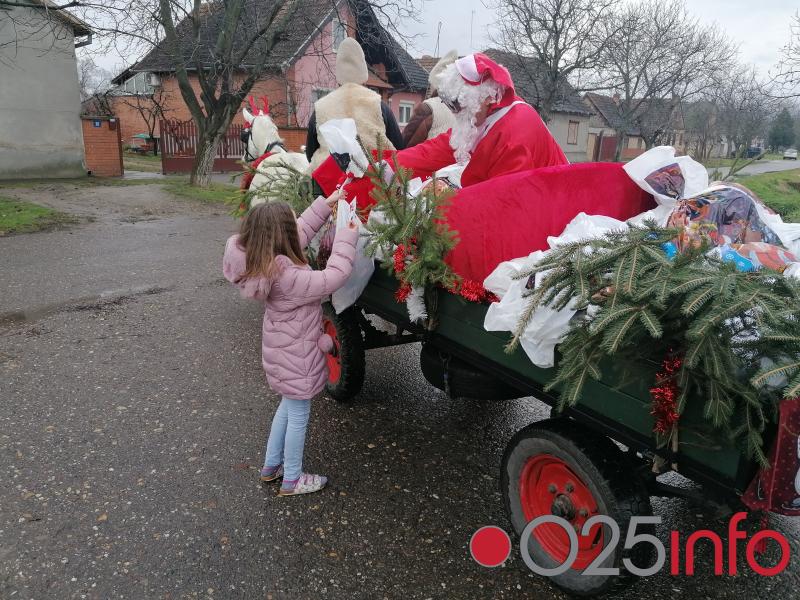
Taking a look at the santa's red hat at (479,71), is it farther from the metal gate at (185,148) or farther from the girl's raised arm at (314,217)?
the metal gate at (185,148)

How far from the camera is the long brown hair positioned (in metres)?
2.75

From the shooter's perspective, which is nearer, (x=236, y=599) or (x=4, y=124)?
(x=236, y=599)

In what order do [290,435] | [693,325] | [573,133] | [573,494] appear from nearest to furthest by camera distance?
1. [693,325]
2. [573,494]
3. [290,435]
4. [573,133]

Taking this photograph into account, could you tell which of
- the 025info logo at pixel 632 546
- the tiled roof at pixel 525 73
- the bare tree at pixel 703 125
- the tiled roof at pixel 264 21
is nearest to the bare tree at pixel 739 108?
the bare tree at pixel 703 125

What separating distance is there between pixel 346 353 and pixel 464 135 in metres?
1.51

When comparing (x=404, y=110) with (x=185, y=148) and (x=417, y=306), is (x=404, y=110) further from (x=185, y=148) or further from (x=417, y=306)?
(x=417, y=306)

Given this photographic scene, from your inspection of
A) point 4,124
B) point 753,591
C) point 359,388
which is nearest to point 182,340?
point 359,388

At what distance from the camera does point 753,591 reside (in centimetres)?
253

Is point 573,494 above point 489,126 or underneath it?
underneath

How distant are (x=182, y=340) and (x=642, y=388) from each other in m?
4.09

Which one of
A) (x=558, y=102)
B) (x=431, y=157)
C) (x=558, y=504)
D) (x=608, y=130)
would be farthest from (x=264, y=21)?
(x=608, y=130)

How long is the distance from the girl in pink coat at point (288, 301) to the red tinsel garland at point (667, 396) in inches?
58.4

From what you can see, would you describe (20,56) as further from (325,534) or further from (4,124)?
(325,534)

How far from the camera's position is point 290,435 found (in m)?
3.04
